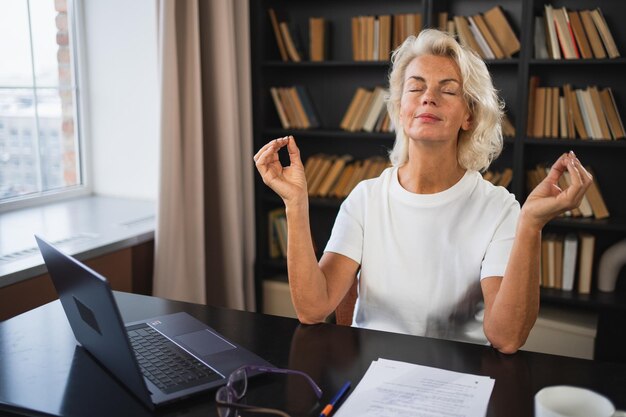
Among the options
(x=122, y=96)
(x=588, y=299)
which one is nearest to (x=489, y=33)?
(x=588, y=299)

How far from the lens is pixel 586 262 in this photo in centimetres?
297

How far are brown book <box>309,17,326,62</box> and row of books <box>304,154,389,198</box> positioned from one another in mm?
518

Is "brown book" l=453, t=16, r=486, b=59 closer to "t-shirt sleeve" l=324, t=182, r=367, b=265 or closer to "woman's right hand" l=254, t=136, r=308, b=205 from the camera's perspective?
"t-shirt sleeve" l=324, t=182, r=367, b=265

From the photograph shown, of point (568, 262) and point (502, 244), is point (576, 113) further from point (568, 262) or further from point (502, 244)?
point (502, 244)

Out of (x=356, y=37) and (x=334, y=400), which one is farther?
(x=356, y=37)

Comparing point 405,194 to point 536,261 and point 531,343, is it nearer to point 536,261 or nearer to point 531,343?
point 536,261

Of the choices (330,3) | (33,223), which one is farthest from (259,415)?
(330,3)

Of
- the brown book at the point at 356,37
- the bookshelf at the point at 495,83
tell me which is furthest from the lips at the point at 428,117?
the brown book at the point at 356,37

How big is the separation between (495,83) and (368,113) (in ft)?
2.07

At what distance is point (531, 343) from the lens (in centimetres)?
298

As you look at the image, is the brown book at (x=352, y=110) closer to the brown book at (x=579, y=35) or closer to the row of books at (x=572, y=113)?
the row of books at (x=572, y=113)

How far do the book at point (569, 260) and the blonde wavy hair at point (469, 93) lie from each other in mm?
1227

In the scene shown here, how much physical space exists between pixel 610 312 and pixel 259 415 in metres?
2.29

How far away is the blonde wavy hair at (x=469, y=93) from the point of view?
71.4 inches
